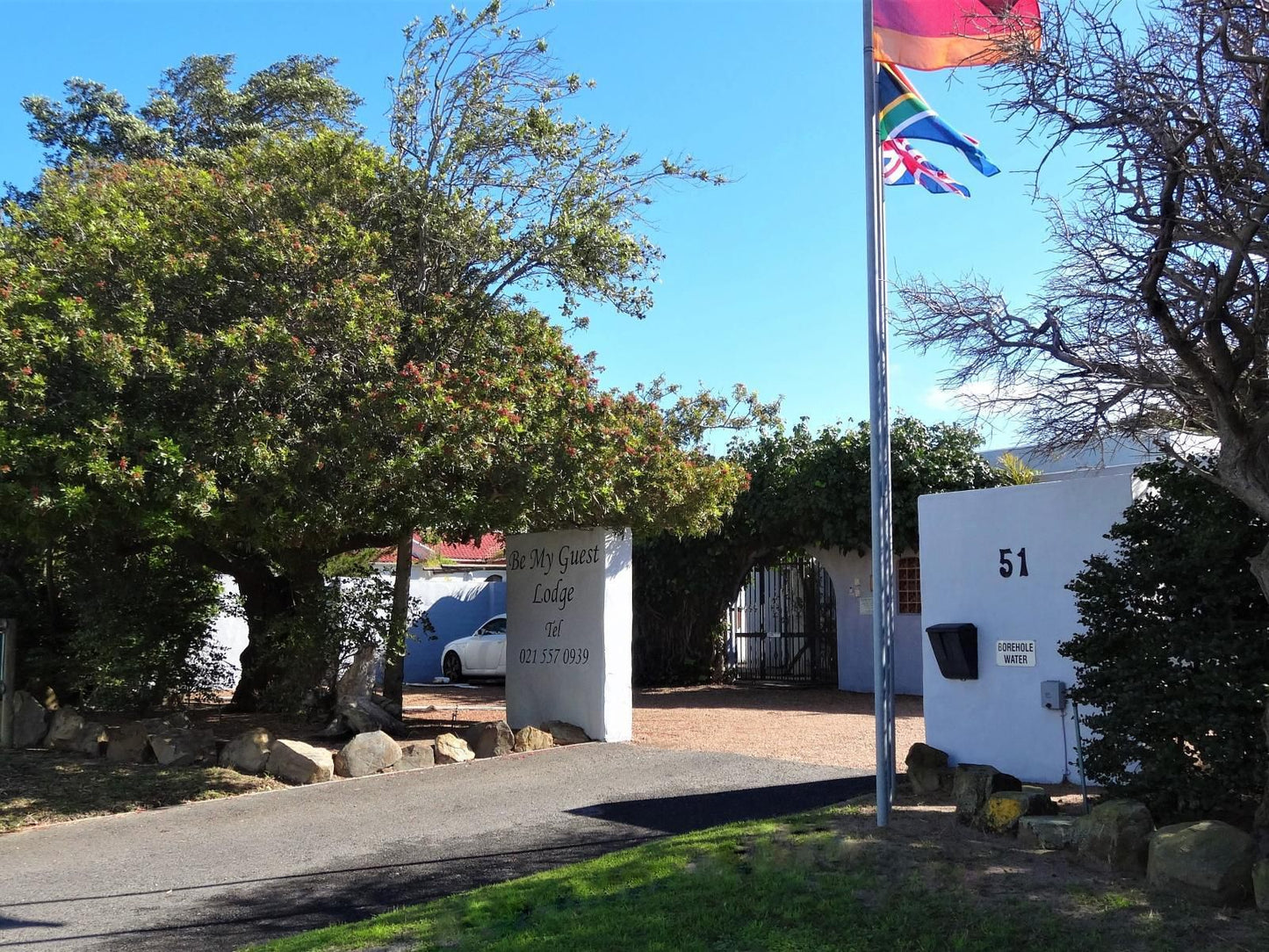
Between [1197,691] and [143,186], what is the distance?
428 inches

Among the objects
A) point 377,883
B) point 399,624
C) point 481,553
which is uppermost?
point 481,553

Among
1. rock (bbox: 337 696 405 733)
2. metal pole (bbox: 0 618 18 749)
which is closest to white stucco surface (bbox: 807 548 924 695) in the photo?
rock (bbox: 337 696 405 733)

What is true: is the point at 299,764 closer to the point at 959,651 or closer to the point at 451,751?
the point at 451,751

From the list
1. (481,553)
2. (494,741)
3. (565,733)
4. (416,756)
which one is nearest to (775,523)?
(565,733)

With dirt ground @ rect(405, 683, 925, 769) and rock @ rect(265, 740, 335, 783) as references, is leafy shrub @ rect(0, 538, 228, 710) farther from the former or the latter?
rock @ rect(265, 740, 335, 783)

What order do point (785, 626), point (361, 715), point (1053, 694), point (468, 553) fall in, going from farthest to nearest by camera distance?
1. point (468, 553)
2. point (785, 626)
3. point (361, 715)
4. point (1053, 694)

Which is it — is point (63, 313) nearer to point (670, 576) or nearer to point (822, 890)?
point (822, 890)

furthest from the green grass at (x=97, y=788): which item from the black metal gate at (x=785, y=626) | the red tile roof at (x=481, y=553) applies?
→ the red tile roof at (x=481, y=553)

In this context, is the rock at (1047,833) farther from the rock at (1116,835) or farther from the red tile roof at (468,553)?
the red tile roof at (468,553)

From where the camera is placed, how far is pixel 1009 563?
8922mm

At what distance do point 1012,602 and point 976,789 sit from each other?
7.02 feet

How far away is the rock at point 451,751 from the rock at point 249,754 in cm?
169

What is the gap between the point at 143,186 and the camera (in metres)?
11.6

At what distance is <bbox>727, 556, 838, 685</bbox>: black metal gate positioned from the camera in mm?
20203
